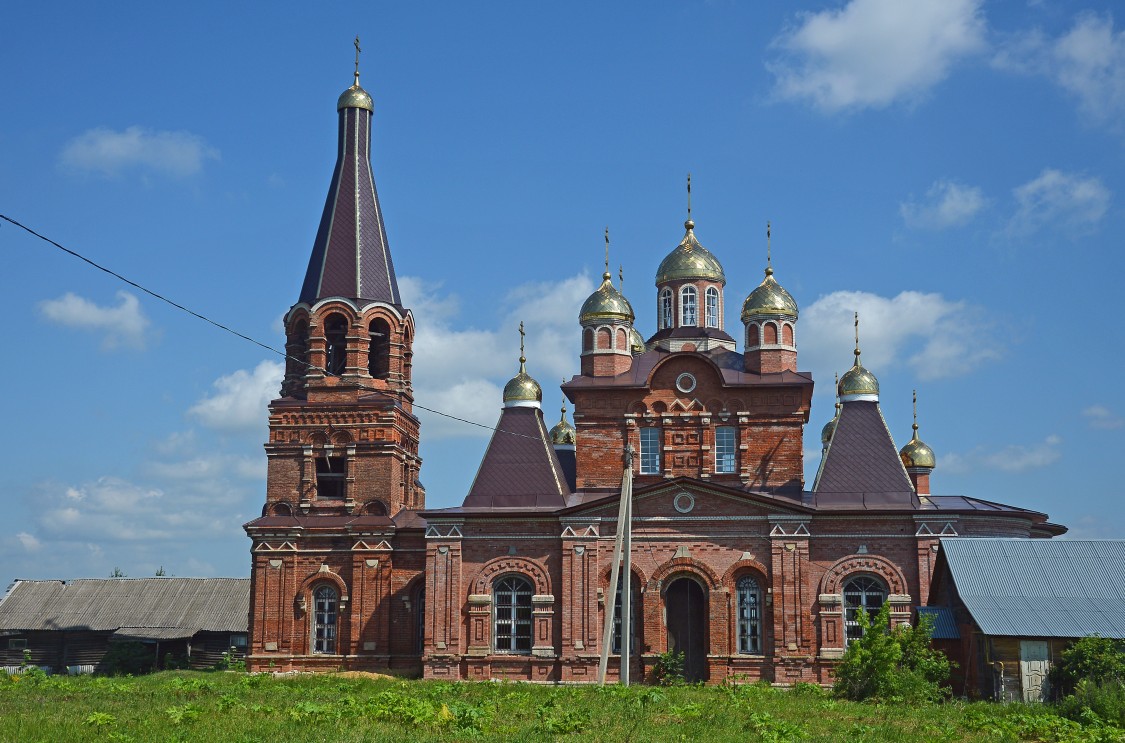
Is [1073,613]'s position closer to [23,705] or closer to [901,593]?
[901,593]

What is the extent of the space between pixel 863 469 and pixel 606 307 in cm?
817

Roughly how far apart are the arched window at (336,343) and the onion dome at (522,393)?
480cm

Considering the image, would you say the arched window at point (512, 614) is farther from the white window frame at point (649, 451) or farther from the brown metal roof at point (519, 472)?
the white window frame at point (649, 451)

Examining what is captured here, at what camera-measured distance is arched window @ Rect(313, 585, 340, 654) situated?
120 feet

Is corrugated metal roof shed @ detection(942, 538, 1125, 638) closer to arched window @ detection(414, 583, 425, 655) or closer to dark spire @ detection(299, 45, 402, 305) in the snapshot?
arched window @ detection(414, 583, 425, 655)

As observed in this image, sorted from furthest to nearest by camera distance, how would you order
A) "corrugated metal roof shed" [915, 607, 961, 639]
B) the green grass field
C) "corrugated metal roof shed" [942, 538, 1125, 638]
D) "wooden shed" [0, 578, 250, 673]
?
"wooden shed" [0, 578, 250, 673]
"corrugated metal roof shed" [915, 607, 961, 639]
"corrugated metal roof shed" [942, 538, 1125, 638]
the green grass field

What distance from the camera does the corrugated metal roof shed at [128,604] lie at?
4612cm

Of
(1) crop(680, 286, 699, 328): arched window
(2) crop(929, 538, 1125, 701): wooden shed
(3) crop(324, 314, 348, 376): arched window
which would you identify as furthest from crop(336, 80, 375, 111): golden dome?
(2) crop(929, 538, 1125, 701): wooden shed

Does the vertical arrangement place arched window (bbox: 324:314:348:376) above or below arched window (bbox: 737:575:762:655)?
above

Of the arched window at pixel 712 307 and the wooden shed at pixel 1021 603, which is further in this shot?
the arched window at pixel 712 307

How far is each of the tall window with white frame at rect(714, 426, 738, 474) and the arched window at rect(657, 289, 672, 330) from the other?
14.2 ft

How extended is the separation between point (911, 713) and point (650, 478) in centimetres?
1277

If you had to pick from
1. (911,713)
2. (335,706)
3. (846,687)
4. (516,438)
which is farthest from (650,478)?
(335,706)

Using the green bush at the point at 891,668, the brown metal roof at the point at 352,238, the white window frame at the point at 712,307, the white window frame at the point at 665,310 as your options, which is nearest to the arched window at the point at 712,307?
the white window frame at the point at 712,307
